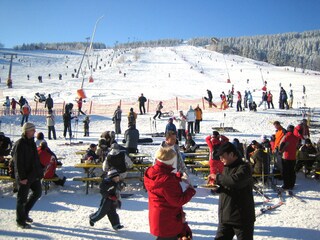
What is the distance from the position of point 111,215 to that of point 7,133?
46.5ft

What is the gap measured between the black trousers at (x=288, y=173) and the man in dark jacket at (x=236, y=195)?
177 inches

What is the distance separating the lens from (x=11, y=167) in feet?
25.1

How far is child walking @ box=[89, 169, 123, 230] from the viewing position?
18.7 ft

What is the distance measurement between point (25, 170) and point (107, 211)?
151cm

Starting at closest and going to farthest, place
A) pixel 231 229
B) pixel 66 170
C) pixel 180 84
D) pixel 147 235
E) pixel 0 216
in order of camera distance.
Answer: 1. pixel 231 229
2. pixel 147 235
3. pixel 0 216
4. pixel 66 170
5. pixel 180 84

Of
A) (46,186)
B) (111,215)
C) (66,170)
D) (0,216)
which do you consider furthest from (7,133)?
(111,215)

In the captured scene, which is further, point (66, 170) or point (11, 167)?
point (66, 170)

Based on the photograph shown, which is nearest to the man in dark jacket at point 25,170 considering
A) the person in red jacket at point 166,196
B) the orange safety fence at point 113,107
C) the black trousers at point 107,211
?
the black trousers at point 107,211

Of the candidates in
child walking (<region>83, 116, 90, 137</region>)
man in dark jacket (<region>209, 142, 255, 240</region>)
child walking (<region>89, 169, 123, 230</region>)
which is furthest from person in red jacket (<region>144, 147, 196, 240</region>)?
child walking (<region>83, 116, 90, 137</region>)

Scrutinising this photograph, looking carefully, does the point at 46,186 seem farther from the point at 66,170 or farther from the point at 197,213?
the point at 197,213

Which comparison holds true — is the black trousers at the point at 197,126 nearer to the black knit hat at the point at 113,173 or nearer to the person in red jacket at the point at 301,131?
the person in red jacket at the point at 301,131

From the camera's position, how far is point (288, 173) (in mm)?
8164

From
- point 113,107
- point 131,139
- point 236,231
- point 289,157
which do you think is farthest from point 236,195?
point 113,107

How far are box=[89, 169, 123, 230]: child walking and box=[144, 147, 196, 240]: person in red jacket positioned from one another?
176cm
